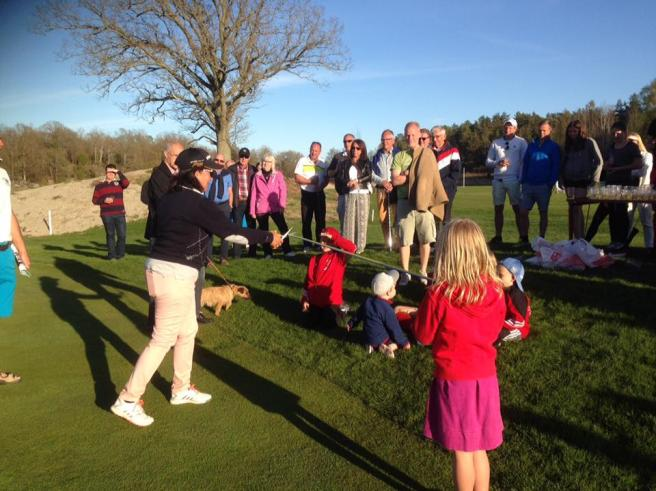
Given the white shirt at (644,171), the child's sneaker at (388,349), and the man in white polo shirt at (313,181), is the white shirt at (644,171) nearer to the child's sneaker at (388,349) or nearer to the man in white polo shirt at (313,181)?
the man in white polo shirt at (313,181)

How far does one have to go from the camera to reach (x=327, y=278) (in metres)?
7.23

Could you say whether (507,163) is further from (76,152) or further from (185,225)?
(76,152)

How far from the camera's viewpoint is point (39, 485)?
12.1 ft

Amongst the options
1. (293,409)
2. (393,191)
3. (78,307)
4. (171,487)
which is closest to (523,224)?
A: (393,191)

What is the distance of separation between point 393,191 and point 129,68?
71.7 ft

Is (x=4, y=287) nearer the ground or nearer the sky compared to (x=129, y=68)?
nearer the ground

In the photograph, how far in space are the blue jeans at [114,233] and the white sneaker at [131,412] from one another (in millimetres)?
9461

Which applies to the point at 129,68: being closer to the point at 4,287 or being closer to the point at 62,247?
the point at 62,247

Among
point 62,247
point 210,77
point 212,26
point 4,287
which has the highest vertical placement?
point 212,26

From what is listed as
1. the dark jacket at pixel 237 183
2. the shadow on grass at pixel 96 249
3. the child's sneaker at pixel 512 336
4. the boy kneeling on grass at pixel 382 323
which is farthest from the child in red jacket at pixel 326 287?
the shadow on grass at pixel 96 249

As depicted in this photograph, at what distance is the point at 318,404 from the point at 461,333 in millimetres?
2164

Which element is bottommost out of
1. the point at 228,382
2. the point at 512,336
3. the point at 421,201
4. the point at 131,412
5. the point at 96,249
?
the point at 96,249

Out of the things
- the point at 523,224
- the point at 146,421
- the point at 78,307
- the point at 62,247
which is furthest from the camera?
the point at 62,247

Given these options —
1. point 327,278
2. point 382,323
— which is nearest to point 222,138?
point 327,278
